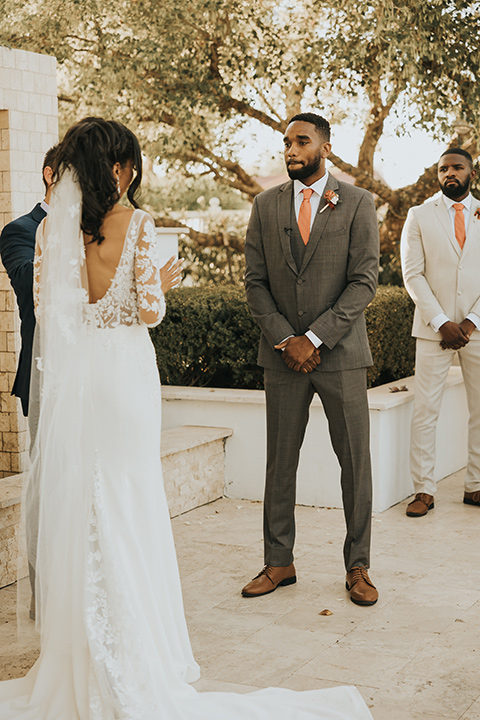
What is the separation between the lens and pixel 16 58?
18.8 ft

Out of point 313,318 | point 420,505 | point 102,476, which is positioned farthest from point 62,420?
point 420,505

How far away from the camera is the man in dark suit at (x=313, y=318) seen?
445cm

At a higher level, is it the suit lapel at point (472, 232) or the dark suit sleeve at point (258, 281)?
the suit lapel at point (472, 232)

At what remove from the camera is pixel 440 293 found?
610 centimetres

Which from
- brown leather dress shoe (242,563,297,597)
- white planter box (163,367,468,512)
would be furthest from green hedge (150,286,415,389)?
brown leather dress shoe (242,563,297,597)

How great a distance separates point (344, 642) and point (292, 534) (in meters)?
0.83

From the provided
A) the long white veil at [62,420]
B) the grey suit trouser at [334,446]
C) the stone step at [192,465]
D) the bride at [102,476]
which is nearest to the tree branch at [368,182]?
the stone step at [192,465]

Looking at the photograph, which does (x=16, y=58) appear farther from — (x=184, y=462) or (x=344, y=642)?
(x=344, y=642)

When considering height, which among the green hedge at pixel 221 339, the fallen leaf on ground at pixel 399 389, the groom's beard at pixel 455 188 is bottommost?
the fallen leaf on ground at pixel 399 389

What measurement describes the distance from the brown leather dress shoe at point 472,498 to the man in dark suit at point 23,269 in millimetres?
3265

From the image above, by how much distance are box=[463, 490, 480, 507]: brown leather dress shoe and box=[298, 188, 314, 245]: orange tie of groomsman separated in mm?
2556

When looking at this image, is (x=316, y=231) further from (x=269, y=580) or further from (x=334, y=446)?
(x=269, y=580)

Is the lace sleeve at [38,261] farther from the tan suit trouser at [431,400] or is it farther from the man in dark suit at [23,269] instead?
the tan suit trouser at [431,400]

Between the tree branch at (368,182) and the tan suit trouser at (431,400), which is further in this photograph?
the tree branch at (368,182)
